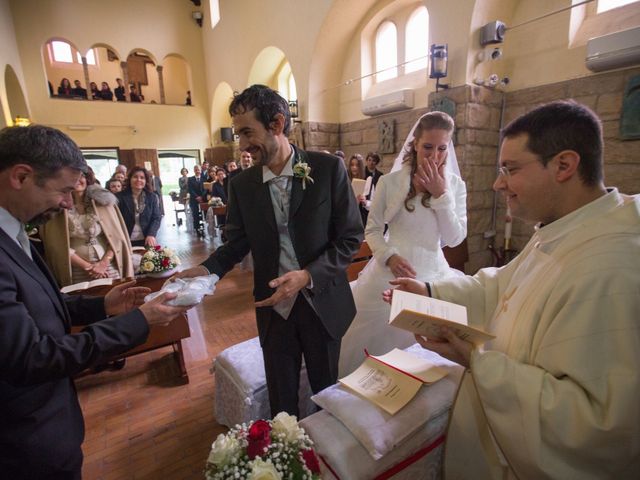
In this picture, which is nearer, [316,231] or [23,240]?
[23,240]

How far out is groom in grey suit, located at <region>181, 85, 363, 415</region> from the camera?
52.8 inches

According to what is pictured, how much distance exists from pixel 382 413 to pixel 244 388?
2.82 ft

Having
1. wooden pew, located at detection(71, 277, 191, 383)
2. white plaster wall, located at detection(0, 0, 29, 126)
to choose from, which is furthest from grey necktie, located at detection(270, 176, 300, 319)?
white plaster wall, located at detection(0, 0, 29, 126)

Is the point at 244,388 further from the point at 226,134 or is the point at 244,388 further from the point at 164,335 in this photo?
the point at 226,134

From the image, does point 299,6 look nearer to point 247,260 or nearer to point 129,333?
point 247,260

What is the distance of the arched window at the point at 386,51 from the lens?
563 cm

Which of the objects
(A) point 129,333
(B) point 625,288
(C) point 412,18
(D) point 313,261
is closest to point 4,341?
(A) point 129,333

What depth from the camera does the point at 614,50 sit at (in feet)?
10.2

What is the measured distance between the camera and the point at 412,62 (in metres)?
5.26

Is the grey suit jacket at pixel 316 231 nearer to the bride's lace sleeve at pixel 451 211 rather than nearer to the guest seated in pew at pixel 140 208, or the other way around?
the bride's lace sleeve at pixel 451 211

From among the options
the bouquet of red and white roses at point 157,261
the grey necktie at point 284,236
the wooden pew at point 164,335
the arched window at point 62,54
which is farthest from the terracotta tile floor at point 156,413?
the arched window at point 62,54

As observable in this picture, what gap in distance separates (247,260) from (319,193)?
152 inches

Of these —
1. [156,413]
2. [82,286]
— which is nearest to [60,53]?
[82,286]

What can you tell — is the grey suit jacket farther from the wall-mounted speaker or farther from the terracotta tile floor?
the wall-mounted speaker
